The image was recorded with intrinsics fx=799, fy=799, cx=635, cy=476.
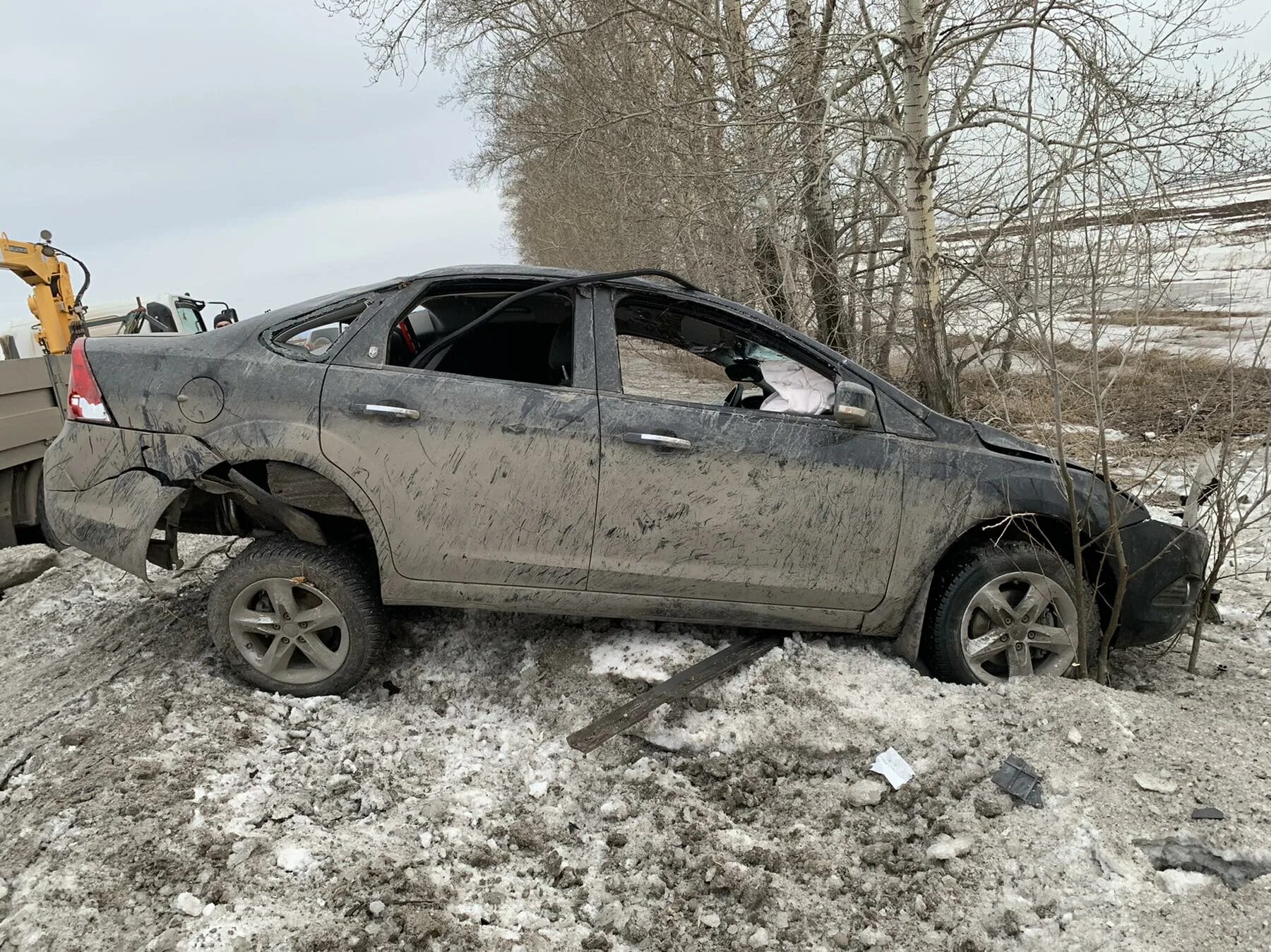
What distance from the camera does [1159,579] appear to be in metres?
3.69

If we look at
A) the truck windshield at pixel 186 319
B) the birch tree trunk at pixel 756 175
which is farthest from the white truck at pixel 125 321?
the birch tree trunk at pixel 756 175

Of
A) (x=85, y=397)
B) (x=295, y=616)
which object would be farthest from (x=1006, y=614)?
(x=85, y=397)

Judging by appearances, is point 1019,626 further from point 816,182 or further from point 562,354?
point 816,182

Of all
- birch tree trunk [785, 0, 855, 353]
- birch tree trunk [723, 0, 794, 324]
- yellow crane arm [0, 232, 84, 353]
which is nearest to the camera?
birch tree trunk [785, 0, 855, 353]

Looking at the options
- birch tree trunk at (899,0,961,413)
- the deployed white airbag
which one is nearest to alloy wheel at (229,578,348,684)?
the deployed white airbag

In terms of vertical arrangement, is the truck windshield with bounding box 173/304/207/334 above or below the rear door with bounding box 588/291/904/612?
above

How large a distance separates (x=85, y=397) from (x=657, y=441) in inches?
94.6

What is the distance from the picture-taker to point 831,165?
7676mm

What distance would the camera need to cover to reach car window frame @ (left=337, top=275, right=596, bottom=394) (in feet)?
10.8

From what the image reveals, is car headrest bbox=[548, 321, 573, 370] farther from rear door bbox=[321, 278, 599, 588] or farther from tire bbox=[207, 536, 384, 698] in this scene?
tire bbox=[207, 536, 384, 698]

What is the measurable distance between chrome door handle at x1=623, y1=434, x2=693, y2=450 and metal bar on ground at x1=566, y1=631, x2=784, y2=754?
0.99 m

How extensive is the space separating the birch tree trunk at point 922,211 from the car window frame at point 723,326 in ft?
11.0

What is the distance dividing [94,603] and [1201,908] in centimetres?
517

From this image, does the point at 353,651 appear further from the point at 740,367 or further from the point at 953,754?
the point at 953,754
